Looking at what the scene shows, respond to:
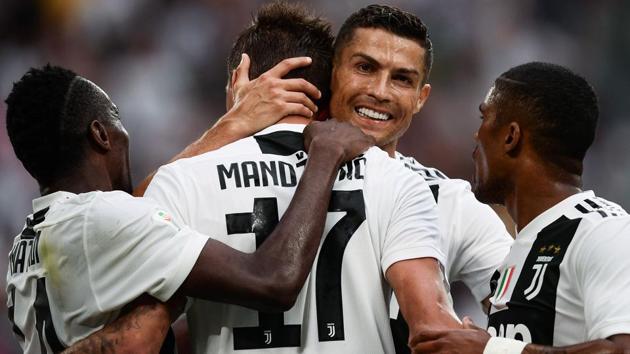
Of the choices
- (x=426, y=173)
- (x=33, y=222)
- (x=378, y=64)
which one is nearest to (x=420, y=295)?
(x=33, y=222)

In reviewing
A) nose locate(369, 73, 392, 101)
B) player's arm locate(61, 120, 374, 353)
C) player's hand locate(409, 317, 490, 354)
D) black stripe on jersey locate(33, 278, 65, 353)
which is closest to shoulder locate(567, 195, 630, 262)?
player's hand locate(409, 317, 490, 354)

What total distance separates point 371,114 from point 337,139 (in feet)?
4.25

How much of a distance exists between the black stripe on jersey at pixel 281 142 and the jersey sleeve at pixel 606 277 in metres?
1.04

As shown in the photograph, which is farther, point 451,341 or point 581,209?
point 581,209

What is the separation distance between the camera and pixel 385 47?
4641 mm

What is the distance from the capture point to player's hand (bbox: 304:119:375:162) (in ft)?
10.7

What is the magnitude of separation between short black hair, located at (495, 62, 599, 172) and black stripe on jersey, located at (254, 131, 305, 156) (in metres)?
0.92

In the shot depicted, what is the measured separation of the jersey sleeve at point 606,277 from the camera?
9.75 feet

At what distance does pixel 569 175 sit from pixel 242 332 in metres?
1.41

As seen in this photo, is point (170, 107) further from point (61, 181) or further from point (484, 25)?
point (61, 181)

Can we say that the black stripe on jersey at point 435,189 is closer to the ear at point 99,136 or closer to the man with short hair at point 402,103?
the man with short hair at point 402,103

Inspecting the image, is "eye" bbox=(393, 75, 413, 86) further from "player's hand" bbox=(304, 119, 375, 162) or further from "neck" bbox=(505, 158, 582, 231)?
"player's hand" bbox=(304, 119, 375, 162)

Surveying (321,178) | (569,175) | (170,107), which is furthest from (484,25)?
(321,178)

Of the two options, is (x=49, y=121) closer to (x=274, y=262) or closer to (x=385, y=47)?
(x=274, y=262)
